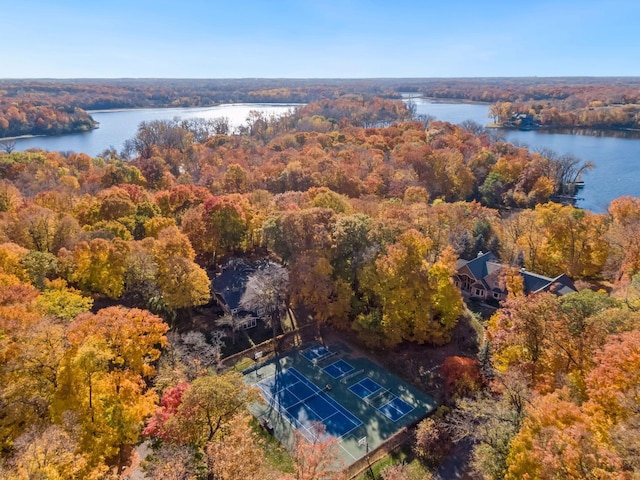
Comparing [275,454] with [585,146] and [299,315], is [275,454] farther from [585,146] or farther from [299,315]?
[585,146]

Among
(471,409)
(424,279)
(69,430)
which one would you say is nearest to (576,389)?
(471,409)

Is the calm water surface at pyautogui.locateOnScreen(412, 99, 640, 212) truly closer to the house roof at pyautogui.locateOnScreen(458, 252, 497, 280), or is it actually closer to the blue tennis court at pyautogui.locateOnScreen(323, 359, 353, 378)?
the house roof at pyautogui.locateOnScreen(458, 252, 497, 280)

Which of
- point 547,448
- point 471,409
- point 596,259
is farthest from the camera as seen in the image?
point 596,259

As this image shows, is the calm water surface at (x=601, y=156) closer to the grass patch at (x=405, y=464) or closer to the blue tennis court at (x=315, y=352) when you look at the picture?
the blue tennis court at (x=315, y=352)

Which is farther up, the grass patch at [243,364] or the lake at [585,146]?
the lake at [585,146]

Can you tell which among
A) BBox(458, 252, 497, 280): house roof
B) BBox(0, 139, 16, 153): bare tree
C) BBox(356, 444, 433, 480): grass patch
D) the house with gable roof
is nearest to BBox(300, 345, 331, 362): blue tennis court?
BBox(356, 444, 433, 480): grass patch

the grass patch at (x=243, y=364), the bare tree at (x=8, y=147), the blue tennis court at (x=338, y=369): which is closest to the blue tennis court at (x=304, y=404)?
the blue tennis court at (x=338, y=369)

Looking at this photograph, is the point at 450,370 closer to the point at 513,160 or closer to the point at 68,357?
the point at 68,357
